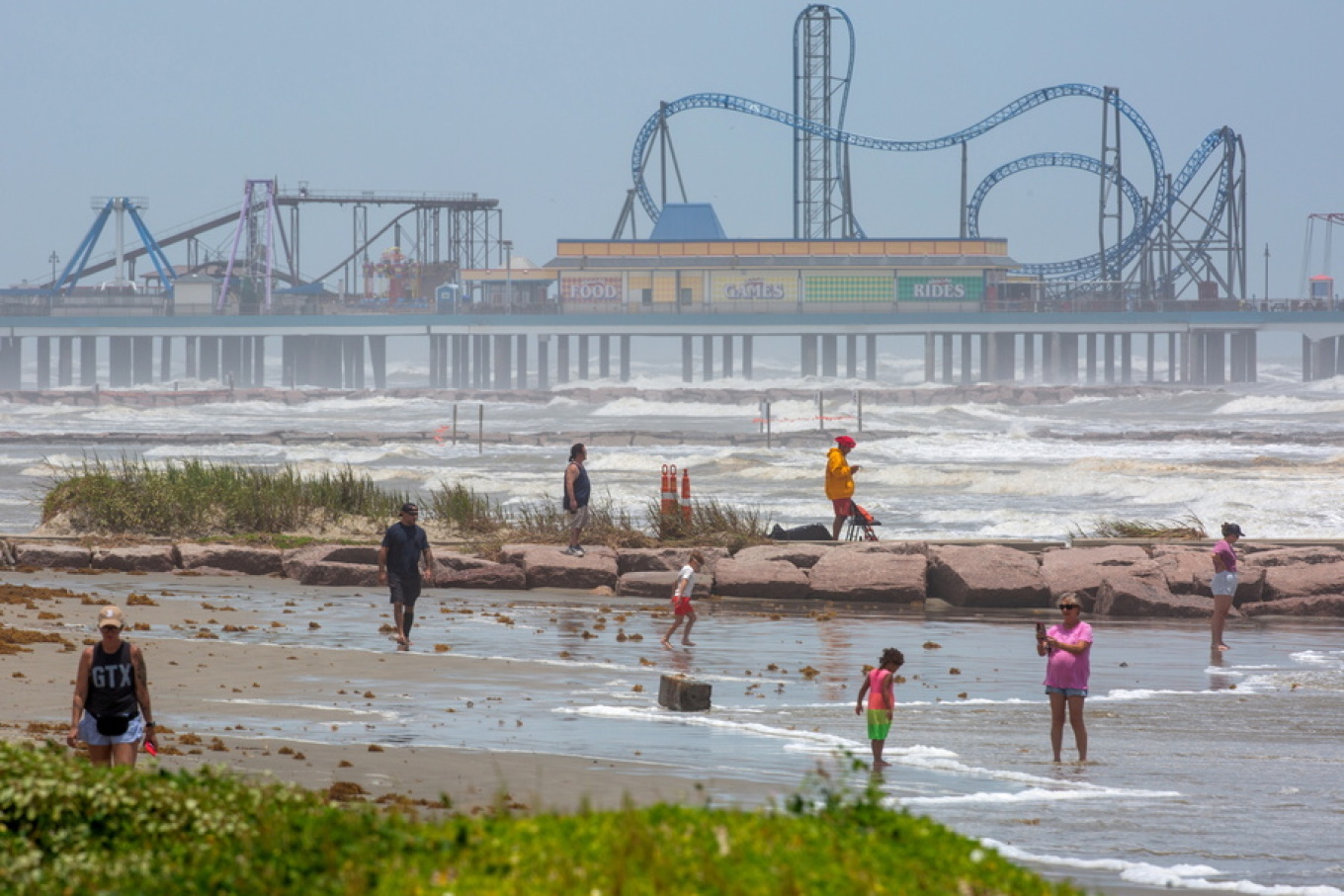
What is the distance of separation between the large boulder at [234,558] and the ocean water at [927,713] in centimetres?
156

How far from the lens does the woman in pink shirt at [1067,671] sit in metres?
8.86

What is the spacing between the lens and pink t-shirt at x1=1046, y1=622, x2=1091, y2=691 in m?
9.00

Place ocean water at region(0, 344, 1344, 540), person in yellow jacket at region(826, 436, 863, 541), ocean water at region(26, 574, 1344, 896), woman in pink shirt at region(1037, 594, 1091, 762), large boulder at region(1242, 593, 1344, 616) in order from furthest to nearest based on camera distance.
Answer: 1. ocean water at region(0, 344, 1344, 540)
2. person in yellow jacket at region(826, 436, 863, 541)
3. large boulder at region(1242, 593, 1344, 616)
4. woman in pink shirt at region(1037, 594, 1091, 762)
5. ocean water at region(26, 574, 1344, 896)

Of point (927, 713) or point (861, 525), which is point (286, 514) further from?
point (927, 713)

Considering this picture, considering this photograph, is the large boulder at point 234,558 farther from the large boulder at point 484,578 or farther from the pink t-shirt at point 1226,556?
the pink t-shirt at point 1226,556

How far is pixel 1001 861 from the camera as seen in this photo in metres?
4.41

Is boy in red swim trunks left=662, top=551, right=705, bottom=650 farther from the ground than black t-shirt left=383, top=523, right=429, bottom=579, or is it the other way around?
black t-shirt left=383, top=523, right=429, bottom=579

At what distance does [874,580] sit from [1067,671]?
6.86 metres

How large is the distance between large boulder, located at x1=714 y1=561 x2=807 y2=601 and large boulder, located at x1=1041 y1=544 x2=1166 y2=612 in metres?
2.33

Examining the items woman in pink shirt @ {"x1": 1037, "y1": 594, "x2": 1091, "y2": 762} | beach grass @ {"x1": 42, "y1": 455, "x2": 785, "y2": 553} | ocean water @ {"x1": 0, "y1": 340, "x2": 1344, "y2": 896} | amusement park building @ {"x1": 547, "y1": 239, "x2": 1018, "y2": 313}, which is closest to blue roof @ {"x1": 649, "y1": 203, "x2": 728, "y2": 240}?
amusement park building @ {"x1": 547, "y1": 239, "x2": 1018, "y2": 313}

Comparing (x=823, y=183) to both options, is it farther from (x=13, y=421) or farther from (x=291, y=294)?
(x=13, y=421)

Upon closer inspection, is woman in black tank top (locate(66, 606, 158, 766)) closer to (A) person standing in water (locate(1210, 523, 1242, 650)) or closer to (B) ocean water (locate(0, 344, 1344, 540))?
(A) person standing in water (locate(1210, 523, 1242, 650))

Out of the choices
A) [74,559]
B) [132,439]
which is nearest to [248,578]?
[74,559]

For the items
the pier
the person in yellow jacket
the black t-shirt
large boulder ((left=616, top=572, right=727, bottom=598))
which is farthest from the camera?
the pier
